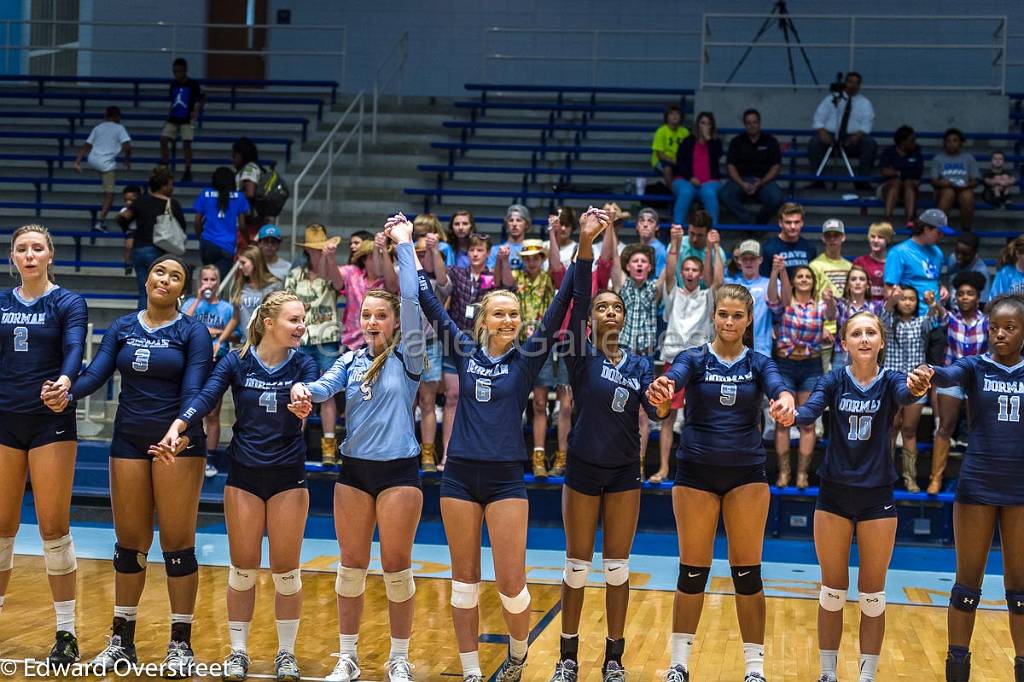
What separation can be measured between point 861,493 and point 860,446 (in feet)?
0.71

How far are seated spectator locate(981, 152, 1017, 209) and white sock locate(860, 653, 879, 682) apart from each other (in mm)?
8918

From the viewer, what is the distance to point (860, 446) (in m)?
5.42

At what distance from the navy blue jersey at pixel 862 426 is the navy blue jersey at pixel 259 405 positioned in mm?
2348

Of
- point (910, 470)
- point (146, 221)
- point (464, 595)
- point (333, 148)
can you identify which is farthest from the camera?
point (333, 148)

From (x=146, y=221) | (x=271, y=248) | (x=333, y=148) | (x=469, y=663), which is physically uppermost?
(x=333, y=148)

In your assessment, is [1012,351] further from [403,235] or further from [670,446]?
[670,446]

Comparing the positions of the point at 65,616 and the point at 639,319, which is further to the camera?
the point at 639,319

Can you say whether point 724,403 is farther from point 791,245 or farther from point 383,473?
point 791,245

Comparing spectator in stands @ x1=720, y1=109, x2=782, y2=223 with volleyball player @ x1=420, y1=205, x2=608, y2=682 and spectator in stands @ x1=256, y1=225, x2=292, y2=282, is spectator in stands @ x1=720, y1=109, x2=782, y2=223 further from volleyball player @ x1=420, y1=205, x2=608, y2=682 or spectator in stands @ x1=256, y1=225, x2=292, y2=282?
volleyball player @ x1=420, y1=205, x2=608, y2=682

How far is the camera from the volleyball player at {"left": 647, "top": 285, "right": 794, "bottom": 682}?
5379mm

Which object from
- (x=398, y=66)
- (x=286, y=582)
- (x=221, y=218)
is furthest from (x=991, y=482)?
(x=398, y=66)

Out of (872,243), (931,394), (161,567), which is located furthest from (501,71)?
(161,567)

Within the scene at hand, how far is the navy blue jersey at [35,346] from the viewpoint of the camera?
5.65m

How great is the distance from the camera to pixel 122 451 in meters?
5.54
